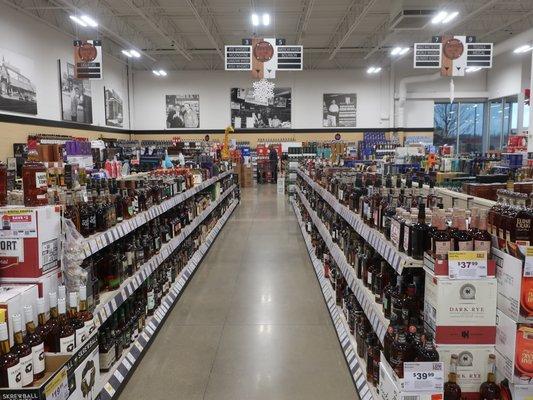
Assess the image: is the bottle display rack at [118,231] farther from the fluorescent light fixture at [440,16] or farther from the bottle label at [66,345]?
the fluorescent light fixture at [440,16]

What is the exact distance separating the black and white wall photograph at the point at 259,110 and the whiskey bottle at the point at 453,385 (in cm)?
2060

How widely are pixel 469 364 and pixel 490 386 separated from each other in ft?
0.39

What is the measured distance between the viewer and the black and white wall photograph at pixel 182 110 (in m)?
22.0

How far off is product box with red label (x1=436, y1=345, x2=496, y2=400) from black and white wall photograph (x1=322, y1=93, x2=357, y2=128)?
67.8 feet

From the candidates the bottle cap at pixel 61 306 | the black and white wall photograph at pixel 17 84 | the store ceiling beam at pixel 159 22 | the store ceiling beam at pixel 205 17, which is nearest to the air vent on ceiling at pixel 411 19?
the store ceiling beam at pixel 205 17

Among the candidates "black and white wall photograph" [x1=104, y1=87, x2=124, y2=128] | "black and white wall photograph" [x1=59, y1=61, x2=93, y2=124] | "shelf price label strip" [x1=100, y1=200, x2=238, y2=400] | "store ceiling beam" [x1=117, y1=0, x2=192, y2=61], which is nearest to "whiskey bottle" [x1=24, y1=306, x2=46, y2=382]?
"shelf price label strip" [x1=100, y1=200, x2=238, y2=400]

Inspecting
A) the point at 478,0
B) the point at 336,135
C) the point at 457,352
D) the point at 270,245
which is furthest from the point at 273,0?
the point at 457,352

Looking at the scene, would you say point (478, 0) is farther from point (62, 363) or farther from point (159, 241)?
point (62, 363)

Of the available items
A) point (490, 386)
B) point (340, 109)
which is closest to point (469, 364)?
point (490, 386)

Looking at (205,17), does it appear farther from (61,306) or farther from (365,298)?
(61,306)

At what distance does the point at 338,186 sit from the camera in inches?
200

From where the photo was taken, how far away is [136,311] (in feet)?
13.0

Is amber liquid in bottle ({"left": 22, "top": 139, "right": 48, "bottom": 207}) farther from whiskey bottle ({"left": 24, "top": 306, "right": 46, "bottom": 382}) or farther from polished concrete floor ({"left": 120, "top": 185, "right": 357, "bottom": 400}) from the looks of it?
polished concrete floor ({"left": 120, "top": 185, "right": 357, "bottom": 400})

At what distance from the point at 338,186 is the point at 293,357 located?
2.00 m
